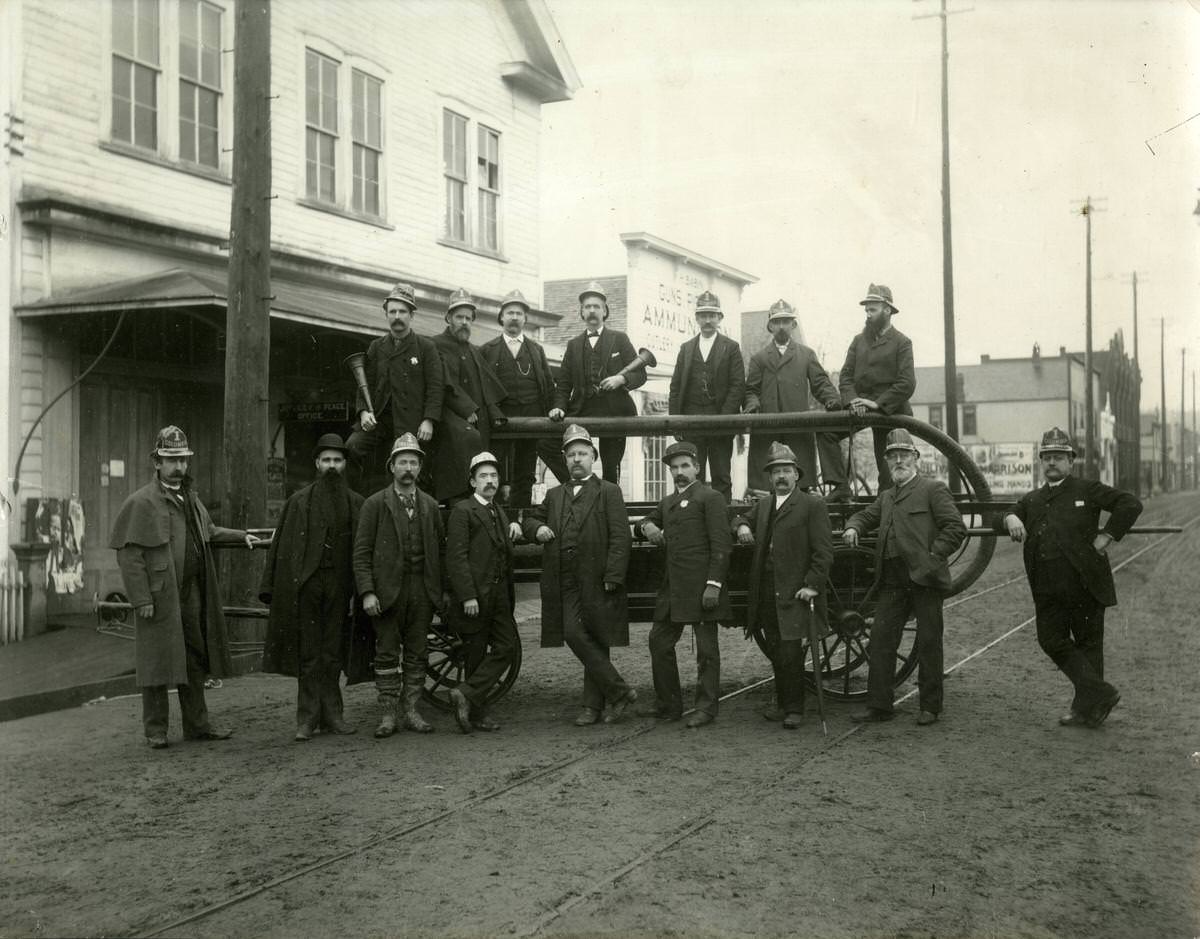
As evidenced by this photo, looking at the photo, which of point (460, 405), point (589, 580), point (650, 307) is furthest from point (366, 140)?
point (650, 307)

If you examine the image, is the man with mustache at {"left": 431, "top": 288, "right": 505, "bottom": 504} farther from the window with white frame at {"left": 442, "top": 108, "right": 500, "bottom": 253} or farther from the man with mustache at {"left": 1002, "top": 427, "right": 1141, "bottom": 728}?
the window with white frame at {"left": 442, "top": 108, "right": 500, "bottom": 253}

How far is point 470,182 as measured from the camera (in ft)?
58.2

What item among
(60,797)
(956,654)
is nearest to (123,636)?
(60,797)

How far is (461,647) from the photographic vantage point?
27.1 ft

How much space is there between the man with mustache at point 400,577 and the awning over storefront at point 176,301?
3.51 meters

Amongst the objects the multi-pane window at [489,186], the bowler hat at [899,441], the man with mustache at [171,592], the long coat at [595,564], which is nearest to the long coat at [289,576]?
A: the man with mustache at [171,592]

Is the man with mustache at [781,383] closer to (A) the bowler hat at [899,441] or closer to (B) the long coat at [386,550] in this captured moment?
(A) the bowler hat at [899,441]

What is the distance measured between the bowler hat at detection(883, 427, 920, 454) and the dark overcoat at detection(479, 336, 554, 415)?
106 inches

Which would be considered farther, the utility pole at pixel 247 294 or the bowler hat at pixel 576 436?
the utility pole at pixel 247 294

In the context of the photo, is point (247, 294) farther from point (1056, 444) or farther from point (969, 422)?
point (969, 422)

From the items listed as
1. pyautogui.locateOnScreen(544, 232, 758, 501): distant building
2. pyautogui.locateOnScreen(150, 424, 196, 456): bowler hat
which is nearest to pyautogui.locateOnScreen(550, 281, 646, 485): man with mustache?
pyautogui.locateOnScreen(150, 424, 196, 456): bowler hat

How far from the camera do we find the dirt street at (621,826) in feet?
14.2

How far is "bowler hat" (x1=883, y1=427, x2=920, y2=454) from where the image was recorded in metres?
8.01

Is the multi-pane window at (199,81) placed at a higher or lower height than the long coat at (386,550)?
higher
